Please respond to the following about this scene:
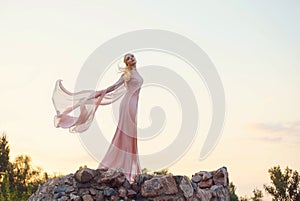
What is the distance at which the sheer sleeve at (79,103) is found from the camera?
29.4ft

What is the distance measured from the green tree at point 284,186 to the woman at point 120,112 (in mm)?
11185

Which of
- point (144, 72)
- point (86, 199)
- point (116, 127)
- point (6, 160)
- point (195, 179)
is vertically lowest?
point (86, 199)

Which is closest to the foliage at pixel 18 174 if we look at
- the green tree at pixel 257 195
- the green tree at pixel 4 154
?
the green tree at pixel 4 154

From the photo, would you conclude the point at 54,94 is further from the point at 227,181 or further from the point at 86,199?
the point at 227,181

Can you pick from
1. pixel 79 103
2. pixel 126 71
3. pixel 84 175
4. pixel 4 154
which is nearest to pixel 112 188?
pixel 84 175

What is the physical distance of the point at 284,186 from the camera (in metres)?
18.9

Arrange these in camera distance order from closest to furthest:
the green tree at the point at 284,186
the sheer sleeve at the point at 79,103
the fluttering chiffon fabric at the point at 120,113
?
the fluttering chiffon fabric at the point at 120,113
the sheer sleeve at the point at 79,103
the green tree at the point at 284,186

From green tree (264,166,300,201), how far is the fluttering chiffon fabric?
1119 centimetres

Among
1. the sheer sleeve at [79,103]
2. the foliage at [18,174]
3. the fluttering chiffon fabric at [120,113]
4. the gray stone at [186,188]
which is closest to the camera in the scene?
the gray stone at [186,188]

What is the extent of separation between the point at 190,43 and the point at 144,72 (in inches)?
38.4

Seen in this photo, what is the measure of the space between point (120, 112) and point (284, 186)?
37.6ft

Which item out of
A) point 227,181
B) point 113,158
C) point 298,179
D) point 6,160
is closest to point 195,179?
point 227,181

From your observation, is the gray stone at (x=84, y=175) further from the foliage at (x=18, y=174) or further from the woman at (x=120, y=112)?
the foliage at (x=18, y=174)

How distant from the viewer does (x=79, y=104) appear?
29.8 feet
